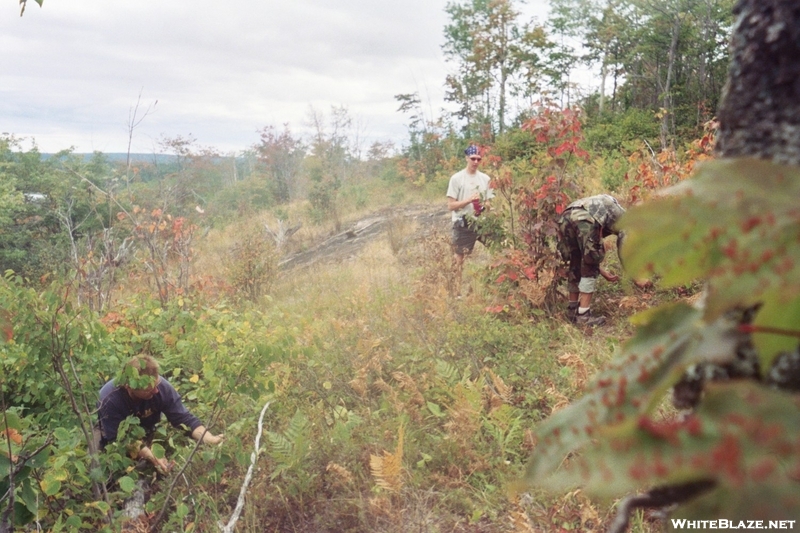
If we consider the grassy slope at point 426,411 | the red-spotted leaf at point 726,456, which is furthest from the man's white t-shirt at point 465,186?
the red-spotted leaf at point 726,456

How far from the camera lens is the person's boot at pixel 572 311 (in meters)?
5.09

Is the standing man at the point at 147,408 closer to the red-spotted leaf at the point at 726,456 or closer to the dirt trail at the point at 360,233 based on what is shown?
the red-spotted leaf at the point at 726,456

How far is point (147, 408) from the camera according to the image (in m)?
3.71

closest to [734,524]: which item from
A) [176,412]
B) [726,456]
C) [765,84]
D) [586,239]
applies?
[726,456]

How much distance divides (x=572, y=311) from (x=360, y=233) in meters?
9.84

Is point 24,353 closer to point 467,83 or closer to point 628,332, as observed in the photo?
point 628,332

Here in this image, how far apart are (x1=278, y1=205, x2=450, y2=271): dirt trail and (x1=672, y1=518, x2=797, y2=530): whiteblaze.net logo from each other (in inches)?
457

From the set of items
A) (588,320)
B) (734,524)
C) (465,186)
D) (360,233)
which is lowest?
(588,320)

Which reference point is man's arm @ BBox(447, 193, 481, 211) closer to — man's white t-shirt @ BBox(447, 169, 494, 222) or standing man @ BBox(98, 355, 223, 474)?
man's white t-shirt @ BBox(447, 169, 494, 222)

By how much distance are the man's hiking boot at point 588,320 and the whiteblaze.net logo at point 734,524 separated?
4777 mm

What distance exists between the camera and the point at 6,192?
1673 centimetres

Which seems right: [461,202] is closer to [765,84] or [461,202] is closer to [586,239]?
[586,239]

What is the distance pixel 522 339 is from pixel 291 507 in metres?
2.40

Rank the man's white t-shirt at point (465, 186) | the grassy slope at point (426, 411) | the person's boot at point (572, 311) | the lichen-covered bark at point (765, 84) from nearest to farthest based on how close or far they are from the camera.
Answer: the lichen-covered bark at point (765, 84)
the grassy slope at point (426, 411)
the person's boot at point (572, 311)
the man's white t-shirt at point (465, 186)
